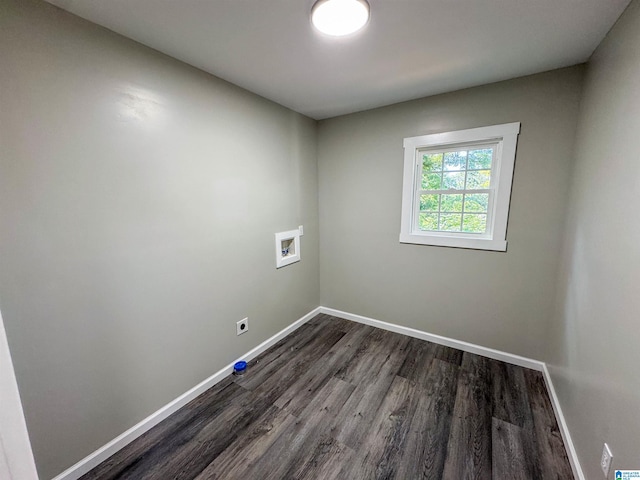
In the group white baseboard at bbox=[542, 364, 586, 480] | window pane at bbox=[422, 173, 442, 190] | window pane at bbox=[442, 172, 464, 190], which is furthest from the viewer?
window pane at bbox=[422, 173, 442, 190]

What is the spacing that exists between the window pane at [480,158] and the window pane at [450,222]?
45 cm

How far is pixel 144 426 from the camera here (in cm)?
166

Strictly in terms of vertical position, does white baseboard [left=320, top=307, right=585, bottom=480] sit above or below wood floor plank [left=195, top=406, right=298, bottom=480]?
above

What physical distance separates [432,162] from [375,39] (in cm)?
135

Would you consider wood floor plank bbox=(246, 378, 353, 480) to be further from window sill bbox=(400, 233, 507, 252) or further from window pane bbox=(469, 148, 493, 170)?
window pane bbox=(469, 148, 493, 170)

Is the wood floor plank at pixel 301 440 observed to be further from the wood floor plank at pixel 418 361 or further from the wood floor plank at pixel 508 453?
the wood floor plank at pixel 508 453

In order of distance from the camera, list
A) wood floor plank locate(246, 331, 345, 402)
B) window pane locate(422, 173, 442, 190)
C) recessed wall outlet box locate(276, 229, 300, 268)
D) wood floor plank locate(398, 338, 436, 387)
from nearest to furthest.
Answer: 1. wood floor plank locate(246, 331, 345, 402)
2. wood floor plank locate(398, 338, 436, 387)
3. window pane locate(422, 173, 442, 190)
4. recessed wall outlet box locate(276, 229, 300, 268)

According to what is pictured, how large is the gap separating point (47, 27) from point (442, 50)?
6.86 feet

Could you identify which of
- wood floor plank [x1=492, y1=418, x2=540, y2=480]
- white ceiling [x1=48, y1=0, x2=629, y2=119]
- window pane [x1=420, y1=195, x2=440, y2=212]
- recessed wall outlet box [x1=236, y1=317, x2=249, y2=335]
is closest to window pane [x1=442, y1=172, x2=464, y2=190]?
window pane [x1=420, y1=195, x2=440, y2=212]

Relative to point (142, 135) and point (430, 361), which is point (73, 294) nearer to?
point (142, 135)

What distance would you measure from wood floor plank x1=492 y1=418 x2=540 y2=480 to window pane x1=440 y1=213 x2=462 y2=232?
5.02ft

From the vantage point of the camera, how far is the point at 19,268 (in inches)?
45.8

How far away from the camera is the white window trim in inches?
82.6

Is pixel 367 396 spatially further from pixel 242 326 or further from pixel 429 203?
pixel 429 203
